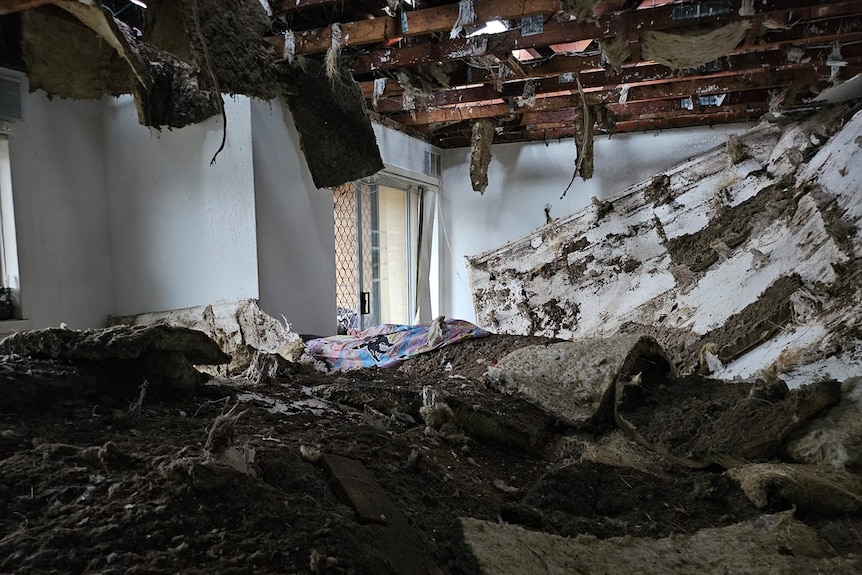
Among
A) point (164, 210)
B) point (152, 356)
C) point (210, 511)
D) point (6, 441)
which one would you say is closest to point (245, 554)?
point (210, 511)

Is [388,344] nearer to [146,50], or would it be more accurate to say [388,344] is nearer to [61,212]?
[146,50]

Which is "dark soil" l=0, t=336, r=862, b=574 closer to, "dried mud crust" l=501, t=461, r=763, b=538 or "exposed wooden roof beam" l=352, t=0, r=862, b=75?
"dried mud crust" l=501, t=461, r=763, b=538

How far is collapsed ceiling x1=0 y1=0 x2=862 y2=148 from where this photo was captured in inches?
81.2

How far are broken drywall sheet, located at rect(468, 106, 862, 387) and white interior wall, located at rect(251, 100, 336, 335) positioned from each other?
4.94ft

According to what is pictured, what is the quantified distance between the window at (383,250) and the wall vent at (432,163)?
16 centimetres

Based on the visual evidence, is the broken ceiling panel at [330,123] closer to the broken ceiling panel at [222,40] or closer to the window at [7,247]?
the broken ceiling panel at [222,40]

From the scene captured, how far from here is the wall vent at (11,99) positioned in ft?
10.7

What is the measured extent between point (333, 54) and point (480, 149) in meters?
2.35

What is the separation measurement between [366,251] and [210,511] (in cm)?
420

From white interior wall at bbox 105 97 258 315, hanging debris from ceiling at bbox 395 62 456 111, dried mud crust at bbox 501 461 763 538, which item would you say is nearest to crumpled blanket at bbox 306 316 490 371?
white interior wall at bbox 105 97 258 315

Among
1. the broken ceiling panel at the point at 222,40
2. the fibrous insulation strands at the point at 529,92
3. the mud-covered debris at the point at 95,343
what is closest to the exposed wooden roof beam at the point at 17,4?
the broken ceiling panel at the point at 222,40

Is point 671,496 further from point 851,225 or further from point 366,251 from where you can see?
point 366,251

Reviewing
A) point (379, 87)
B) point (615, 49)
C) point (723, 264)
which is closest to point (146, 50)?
point (379, 87)

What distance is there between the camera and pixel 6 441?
990mm
